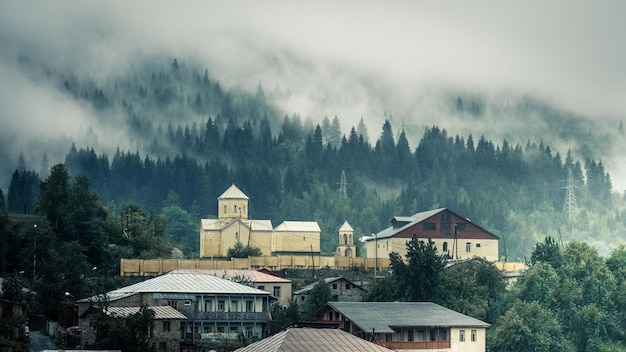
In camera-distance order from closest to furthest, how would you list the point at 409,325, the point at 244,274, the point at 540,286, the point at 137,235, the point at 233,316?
the point at 233,316 < the point at 409,325 < the point at 244,274 < the point at 540,286 < the point at 137,235

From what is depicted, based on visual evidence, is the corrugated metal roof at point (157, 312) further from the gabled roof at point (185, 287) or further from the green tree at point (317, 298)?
the green tree at point (317, 298)

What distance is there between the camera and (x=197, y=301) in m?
90.6

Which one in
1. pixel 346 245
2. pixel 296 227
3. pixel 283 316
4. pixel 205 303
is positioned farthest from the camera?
pixel 346 245

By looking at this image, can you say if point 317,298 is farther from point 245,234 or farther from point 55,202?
point 245,234

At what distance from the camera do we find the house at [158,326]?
81.1m

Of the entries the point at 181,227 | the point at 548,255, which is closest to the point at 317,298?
the point at 548,255

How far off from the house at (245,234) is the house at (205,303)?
5485 cm

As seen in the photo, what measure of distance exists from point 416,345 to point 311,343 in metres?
22.5

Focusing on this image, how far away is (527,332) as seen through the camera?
99.1 m

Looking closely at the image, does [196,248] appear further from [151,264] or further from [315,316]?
[315,316]

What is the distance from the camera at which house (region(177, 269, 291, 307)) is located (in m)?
106

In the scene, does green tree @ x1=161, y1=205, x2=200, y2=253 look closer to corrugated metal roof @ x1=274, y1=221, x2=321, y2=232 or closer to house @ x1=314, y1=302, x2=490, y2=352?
corrugated metal roof @ x1=274, y1=221, x2=321, y2=232

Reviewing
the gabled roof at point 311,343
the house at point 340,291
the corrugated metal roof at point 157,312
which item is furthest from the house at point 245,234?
the gabled roof at point 311,343

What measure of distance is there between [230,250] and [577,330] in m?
44.4
